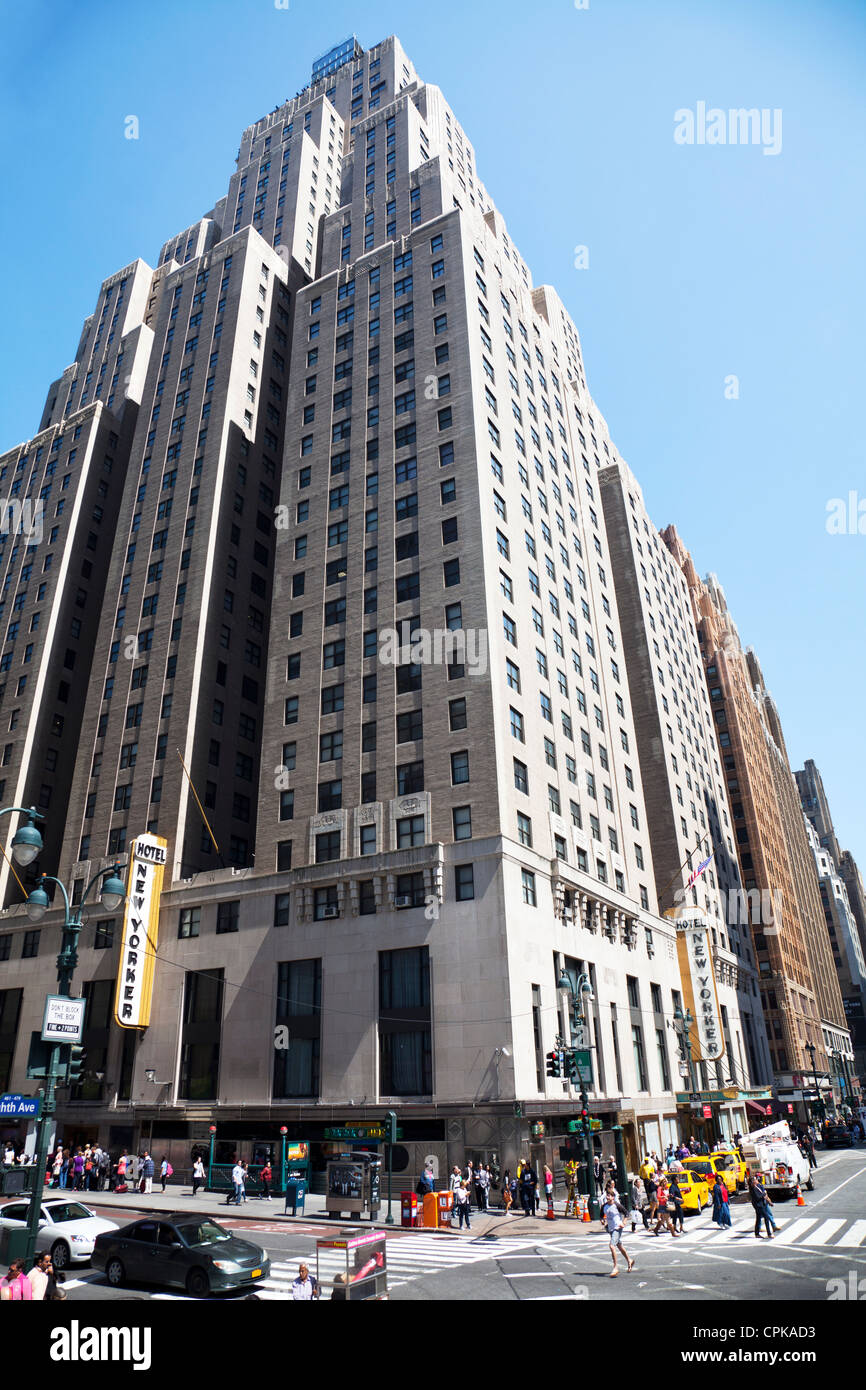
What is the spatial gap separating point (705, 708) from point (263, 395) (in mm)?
59012

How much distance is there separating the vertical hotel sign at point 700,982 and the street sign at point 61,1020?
168 ft

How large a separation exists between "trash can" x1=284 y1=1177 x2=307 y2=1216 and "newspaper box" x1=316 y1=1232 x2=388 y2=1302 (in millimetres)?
15662

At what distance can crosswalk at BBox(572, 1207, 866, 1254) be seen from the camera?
23.0m

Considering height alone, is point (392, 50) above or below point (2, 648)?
above

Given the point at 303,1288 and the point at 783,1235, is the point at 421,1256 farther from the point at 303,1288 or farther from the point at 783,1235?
the point at 783,1235

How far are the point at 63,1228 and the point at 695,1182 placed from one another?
2331 cm

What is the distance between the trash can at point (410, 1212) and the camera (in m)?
28.7

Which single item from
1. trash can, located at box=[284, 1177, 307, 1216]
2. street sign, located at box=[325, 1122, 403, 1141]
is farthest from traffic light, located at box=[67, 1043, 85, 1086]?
street sign, located at box=[325, 1122, 403, 1141]

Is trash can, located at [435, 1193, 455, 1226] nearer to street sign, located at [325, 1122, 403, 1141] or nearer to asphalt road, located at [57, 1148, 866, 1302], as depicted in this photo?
asphalt road, located at [57, 1148, 866, 1302]

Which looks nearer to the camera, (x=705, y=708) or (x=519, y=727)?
(x=519, y=727)

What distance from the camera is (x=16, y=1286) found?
1254 centimetres

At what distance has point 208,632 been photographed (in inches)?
2311
